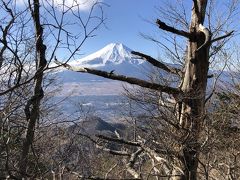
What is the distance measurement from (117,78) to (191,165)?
6.83 ft

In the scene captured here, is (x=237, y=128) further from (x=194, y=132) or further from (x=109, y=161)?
(x=194, y=132)

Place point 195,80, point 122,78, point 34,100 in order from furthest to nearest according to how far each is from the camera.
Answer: point 195,80, point 122,78, point 34,100

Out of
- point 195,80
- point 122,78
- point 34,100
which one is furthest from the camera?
point 195,80

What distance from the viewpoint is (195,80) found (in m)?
7.70

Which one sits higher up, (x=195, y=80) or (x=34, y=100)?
(x=195, y=80)

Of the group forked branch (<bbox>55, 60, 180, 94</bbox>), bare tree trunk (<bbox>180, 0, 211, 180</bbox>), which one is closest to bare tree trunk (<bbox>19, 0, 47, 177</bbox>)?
forked branch (<bbox>55, 60, 180, 94</bbox>)

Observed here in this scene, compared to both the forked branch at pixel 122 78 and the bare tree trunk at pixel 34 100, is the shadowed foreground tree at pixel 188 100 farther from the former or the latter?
the bare tree trunk at pixel 34 100

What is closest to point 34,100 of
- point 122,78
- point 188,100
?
point 122,78

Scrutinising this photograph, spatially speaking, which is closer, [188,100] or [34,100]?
[34,100]

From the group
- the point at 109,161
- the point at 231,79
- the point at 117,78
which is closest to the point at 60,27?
the point at 117,78

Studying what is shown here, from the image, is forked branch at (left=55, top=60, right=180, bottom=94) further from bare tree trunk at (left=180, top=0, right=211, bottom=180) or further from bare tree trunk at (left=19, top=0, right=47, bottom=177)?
bare tree trunk at (left=19, top=0, right=47, bottom=177)

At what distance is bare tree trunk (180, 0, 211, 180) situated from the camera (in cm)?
750

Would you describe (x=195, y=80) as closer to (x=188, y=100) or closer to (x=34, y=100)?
(x=188, y=100)

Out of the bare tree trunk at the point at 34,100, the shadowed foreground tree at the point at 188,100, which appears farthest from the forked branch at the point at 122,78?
the bare tree trunk at the point at 34,100
